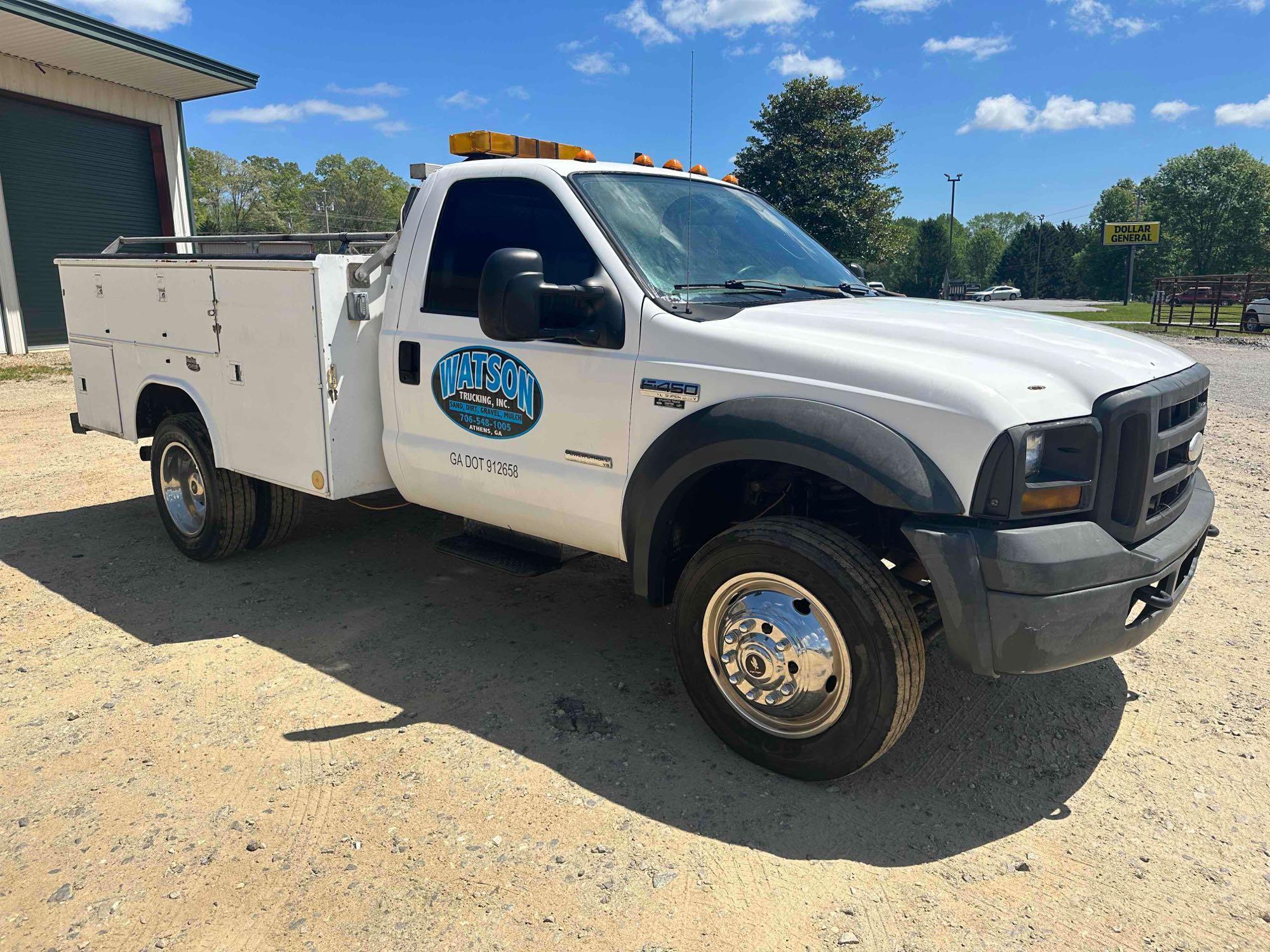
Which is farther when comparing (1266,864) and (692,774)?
(692,774)

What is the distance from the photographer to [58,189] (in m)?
16.4

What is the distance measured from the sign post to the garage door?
59157 mm

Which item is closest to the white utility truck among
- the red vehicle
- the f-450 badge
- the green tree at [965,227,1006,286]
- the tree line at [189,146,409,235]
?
the f-450 badge

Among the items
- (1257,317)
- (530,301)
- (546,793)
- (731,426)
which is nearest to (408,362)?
(530,301)

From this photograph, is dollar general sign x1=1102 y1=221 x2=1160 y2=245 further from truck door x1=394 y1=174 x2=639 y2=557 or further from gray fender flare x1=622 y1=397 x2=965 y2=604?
gray fender flare x1=622 y1=397 x2=965 y2=604

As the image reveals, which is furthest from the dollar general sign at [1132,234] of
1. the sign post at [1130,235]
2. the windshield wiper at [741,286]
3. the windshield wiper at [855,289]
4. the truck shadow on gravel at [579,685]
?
the windshield wiper at [741,286]

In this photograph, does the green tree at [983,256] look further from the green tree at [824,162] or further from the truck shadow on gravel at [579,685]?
the truck shadow on gravel at [579,685]

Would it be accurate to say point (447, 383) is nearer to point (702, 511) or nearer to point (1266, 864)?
point (702, 511)

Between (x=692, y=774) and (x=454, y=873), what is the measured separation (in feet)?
3.01

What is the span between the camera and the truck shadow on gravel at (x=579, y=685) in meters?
3.05

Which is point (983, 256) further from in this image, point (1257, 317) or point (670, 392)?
point (670, 392)

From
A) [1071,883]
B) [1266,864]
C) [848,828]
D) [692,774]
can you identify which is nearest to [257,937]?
[692,774]

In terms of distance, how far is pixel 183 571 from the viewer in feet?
17.3

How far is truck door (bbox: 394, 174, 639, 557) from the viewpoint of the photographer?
3.50m
